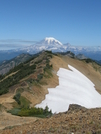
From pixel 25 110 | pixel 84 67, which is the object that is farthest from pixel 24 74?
pixel 84 67

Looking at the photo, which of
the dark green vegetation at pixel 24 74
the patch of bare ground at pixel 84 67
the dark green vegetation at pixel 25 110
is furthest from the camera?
the patch of bare ground at pixel 84 67

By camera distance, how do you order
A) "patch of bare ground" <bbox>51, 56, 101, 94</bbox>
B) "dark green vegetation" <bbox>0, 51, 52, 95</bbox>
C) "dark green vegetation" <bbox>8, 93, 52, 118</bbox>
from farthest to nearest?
"patch of bare ground" <bbox>51, 56, 101, 94</bbox>
"dark green vegetation" <bbox>0, 51, 52, 95</bbox>
"dark green vegetation" <bbox>8, 93, 52, 118</bbox>

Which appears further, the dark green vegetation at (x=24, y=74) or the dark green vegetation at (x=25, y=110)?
the dark green vegetation at (x=24, y=74)

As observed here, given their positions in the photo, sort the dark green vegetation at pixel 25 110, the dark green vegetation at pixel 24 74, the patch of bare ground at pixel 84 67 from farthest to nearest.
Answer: the patch of bare ground at pixel 84 67 → the dark green vegetation at pixel 24 74 → the dark green vegetation at pixel 25 110

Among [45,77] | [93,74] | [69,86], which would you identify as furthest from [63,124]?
[93,74]

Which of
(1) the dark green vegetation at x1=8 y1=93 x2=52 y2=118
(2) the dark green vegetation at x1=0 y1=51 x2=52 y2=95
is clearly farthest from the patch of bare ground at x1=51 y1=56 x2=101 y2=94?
(1) the dark green vegetation at x1=8 y1=93 x2=52 y2=118

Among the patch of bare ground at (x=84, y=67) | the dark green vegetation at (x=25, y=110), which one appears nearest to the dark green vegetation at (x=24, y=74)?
the dark green vegetation at (x=25, y=110)

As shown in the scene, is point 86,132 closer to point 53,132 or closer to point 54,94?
point 53,132

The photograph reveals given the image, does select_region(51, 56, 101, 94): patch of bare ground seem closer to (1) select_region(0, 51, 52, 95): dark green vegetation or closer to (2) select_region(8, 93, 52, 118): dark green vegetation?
(1) select_region(0, 51, 52, 95): dark green vegetation

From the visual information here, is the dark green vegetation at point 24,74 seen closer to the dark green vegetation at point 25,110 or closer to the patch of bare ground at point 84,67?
the dark green vegetation at point 25,110
